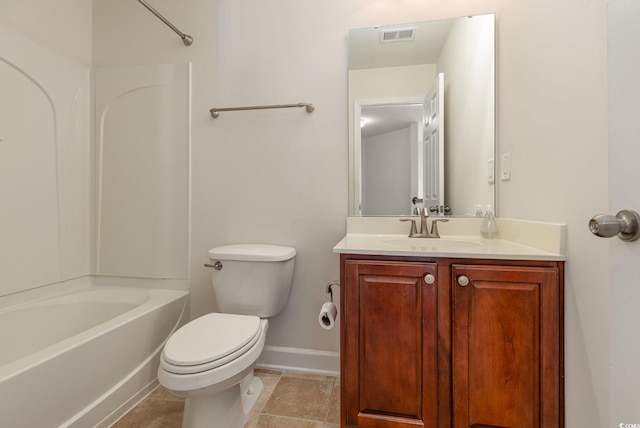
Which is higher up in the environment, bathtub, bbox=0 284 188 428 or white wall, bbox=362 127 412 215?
white wall, bbox=362 127 412 215

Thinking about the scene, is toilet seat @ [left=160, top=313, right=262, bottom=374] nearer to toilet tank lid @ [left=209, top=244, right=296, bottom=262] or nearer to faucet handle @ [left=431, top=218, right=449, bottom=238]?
toilet tank lid @ [left=209, top=244, right=296, bottom=262]

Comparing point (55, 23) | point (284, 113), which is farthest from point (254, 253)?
point (55, 23)

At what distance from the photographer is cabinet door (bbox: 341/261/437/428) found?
3.52ft

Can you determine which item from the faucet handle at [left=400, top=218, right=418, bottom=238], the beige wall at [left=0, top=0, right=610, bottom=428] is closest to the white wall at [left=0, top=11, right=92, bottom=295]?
the beige wall at [left=0, top=0, right=610, bottom=428]

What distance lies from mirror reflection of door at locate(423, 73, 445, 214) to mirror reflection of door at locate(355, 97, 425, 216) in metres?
0.03

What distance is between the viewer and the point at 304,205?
5.74 ft

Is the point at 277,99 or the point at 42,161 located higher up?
the point at 277,99

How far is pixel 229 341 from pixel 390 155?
1262 millimetres

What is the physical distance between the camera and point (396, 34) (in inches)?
63.9

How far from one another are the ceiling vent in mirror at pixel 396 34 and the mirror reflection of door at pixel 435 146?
0.92ft

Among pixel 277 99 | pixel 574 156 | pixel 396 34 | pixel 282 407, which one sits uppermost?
pixel 396 34

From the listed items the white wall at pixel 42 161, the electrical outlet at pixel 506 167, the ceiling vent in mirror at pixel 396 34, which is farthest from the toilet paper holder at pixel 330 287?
the white wall at pixel 42 161

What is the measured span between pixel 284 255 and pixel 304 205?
34cm

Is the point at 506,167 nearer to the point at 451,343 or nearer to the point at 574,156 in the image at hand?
the point at 574,156
